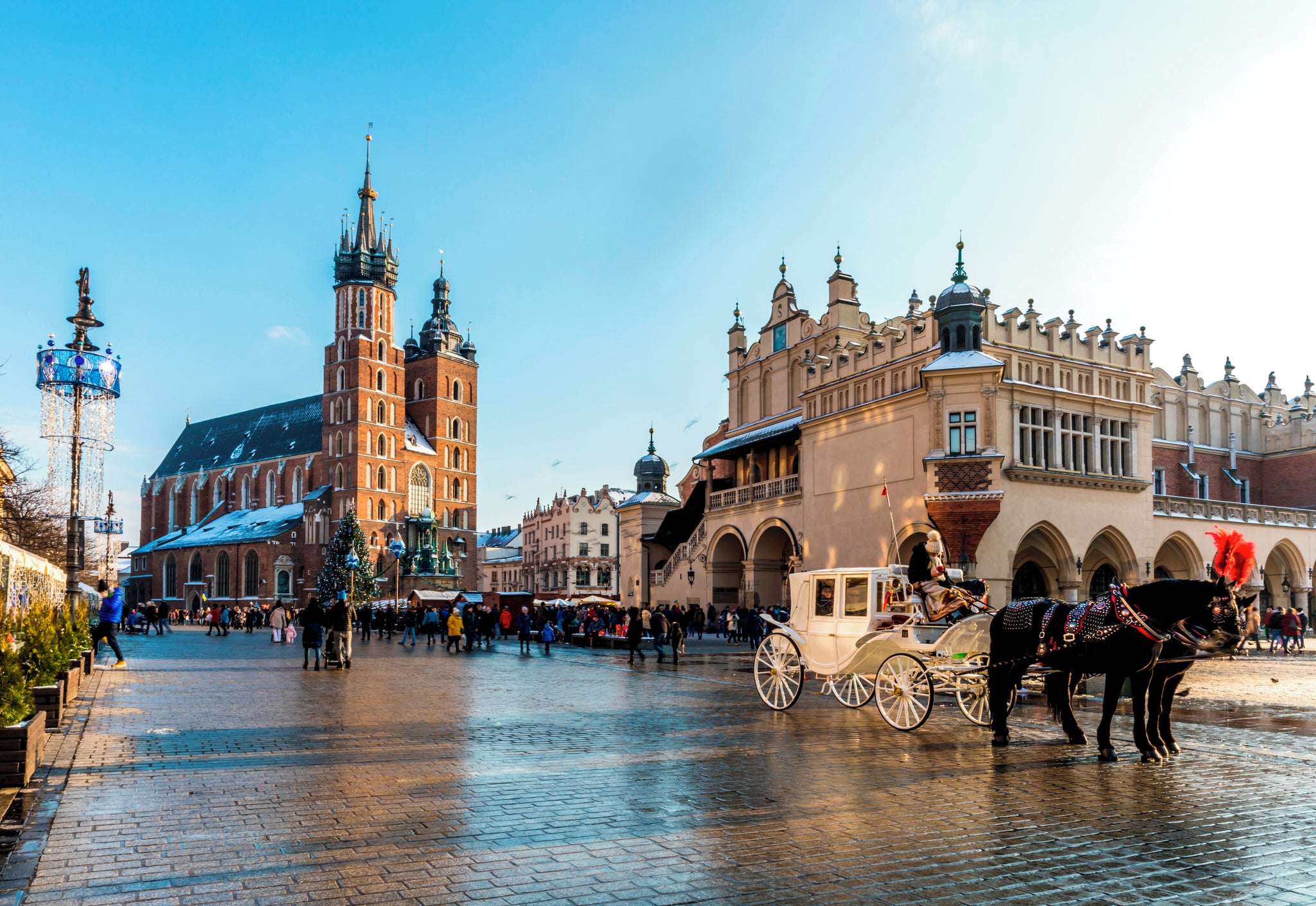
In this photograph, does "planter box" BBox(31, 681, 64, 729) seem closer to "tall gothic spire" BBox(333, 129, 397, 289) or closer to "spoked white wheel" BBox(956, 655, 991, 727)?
"spoked white wheel" BBox(956, 655, 991, 727)

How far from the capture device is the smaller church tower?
33500mm

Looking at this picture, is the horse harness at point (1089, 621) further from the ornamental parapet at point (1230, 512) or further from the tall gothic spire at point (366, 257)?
the tall gothic spire at point (366, 257)

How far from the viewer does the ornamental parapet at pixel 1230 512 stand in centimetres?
3700

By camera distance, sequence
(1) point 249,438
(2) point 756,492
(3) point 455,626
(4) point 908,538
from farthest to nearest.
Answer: (1) point 249,438 → (2) point 756,492 → (4) point 908,538 → (3) point 455,626

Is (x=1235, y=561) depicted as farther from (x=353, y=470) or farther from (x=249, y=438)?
(x=249, y=438)

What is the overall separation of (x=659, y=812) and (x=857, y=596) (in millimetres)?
6499

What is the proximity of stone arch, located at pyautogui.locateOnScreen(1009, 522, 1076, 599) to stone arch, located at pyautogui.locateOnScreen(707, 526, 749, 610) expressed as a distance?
12636mm

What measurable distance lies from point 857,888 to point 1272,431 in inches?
2021

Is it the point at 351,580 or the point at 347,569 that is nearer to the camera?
the point at 351,580

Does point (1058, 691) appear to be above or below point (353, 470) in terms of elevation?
below

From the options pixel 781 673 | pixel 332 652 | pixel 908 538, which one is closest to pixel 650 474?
pixel 908 538

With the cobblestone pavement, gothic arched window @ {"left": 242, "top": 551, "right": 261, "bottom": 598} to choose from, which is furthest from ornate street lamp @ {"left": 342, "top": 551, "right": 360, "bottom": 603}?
the cobblestone pavement

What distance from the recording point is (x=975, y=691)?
1286 centimetres

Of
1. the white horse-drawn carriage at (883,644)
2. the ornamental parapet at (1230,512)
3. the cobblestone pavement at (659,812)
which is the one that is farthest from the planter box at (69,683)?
the ornamental parapet at (1230,512)
